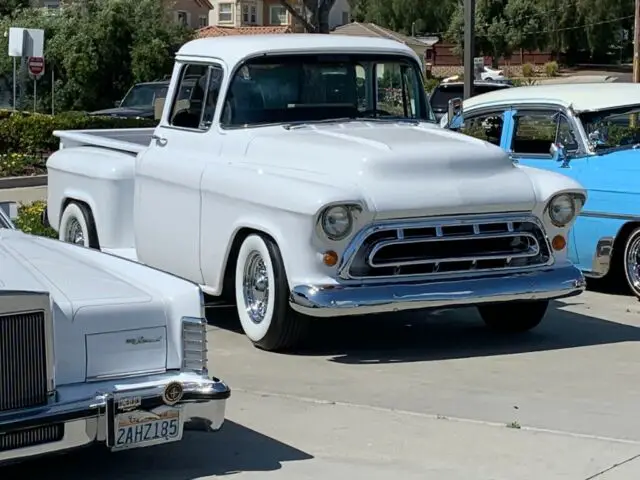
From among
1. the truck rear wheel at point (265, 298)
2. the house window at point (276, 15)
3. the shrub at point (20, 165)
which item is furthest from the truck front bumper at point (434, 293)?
the house window at point (276, 15)

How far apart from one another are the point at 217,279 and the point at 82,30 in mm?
29253

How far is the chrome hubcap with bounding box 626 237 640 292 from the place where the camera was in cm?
1002

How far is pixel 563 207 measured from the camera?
8102 millimetres

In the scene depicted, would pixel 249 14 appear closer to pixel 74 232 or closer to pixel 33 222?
pixel 33 222

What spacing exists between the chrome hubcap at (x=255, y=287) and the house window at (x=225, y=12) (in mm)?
67609

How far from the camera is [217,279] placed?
839cm

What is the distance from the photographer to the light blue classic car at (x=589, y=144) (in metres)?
10.0

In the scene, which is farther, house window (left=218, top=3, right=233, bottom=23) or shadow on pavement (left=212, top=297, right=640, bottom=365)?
house window (left=218, top=3, right=233, bottom=23)

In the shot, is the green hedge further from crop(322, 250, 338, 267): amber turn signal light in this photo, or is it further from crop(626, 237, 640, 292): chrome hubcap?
crop(322, 250, 338, 267): amber turn signal light

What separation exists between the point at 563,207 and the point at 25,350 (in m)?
4.37

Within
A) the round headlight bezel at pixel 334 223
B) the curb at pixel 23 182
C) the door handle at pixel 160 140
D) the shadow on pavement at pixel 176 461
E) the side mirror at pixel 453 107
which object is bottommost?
the shadow on pavement at pixel 176 461

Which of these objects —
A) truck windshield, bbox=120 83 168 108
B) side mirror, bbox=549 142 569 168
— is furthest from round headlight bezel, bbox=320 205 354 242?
truck windshield, bbox=120 83 168 108

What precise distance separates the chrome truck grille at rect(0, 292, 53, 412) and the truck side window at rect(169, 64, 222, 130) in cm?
414

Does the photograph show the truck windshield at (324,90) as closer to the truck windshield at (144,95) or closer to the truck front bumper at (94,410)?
the truck front bumper at (94,410)
